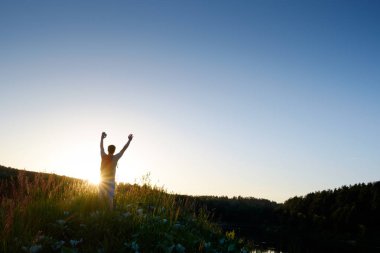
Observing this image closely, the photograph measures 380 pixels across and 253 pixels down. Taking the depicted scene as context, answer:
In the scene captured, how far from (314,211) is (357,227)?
47.3 ft

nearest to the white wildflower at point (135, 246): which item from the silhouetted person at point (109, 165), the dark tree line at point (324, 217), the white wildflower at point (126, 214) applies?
the white wildflower at point (126, 214)

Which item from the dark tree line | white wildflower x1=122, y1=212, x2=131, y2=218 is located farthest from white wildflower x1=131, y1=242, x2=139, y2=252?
the dark tree line

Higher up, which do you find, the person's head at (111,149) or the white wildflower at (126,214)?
the person's head at (111,149)

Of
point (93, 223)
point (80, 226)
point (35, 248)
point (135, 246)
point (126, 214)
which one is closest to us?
point (35, 248)

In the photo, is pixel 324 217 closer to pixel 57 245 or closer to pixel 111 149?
pixel 111 149

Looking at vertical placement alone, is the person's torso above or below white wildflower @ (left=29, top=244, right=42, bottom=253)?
above

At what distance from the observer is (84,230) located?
10.6 m

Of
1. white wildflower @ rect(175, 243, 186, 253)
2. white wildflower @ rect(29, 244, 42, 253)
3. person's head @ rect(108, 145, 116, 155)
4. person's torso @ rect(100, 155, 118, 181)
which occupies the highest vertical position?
person's head @ rect(108, 145, 116, 155)

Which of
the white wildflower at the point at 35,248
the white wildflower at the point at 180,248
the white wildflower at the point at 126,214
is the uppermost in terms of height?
the white wildflower at the point at 126,214

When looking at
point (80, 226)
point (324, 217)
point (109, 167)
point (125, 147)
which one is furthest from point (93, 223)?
point (324, 217)

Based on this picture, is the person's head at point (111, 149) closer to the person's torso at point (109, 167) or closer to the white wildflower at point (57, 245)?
the person's torso at point (109, 167)

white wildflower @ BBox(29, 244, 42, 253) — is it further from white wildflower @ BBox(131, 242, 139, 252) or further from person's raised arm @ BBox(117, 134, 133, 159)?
Answer: person's raised arm @ BBox(117, 134, 133, 159)

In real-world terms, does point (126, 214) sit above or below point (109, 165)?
below

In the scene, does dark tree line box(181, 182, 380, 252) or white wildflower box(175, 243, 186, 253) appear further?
dark tree line box(181, 182, 380, 252)
